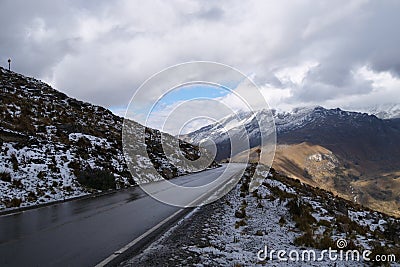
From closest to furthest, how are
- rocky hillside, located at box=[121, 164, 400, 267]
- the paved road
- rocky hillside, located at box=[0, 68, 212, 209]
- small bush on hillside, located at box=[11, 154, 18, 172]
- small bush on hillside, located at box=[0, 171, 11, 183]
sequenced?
the paved road < rocky hillside, located at box=[121, 164, 400, 267] < small bush on hillside, located at box=[0, 171, 11, 183] < rocky hillside, located at box=[0, 68, 212, 209] < small bush on hillside, located at box=[11, 154, 18, 172]

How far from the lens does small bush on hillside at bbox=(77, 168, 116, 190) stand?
Answer: 17.8 metres

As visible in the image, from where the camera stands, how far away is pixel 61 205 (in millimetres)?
12711

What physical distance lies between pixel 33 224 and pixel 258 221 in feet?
21.5

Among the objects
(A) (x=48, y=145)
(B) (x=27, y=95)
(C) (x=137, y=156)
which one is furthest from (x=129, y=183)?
(B) (x=27, y=95)

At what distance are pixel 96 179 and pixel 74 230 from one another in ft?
33.5

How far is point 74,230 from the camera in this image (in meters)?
8.45

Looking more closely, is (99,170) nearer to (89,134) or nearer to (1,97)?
(89,134)
